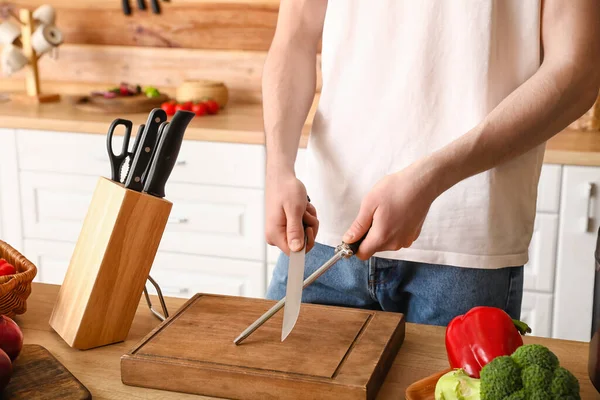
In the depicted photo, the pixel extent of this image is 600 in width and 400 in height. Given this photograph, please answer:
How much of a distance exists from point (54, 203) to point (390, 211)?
1.84m

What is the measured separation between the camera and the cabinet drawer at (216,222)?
2412 mm

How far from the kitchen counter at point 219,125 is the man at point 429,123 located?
0.96 m

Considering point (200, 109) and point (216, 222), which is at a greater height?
point (200, 109)

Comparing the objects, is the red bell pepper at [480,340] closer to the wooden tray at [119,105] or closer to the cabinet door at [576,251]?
the cabinet door at [576,251]

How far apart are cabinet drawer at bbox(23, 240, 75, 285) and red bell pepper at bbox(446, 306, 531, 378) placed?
1928 mm

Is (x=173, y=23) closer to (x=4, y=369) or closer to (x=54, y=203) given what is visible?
(x=54, y=203)

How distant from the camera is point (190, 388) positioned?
94cm

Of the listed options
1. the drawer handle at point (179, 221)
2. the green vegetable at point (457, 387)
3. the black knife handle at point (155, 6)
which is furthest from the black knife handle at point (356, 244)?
the black knife handle at point (155, 6)

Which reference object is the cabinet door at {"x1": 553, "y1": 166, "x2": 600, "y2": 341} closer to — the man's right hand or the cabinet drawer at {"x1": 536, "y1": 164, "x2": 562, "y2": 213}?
the cabinet drawer at {"x1": 536, "y1": 164, "x2": 562, "y2": 213}

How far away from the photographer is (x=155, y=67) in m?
3.01

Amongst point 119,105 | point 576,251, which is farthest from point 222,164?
point 576,251

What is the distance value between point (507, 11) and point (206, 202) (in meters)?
1.45

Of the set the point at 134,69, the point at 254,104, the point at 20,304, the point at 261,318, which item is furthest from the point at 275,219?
the point at 134,69

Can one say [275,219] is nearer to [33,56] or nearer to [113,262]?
[113,262]
